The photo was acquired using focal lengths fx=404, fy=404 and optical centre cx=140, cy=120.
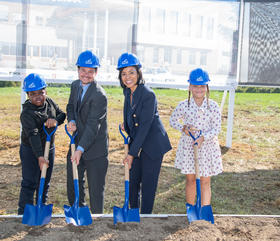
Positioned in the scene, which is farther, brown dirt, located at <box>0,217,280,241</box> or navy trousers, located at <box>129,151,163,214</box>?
navy trousers, located at <box>129,151,163,214</box>

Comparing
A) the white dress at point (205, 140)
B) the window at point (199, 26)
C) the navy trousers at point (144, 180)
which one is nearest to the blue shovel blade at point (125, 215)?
the navy trousers at point (144, 180)

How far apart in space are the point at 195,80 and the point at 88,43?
312 centimetres

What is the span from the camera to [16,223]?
2.88 m

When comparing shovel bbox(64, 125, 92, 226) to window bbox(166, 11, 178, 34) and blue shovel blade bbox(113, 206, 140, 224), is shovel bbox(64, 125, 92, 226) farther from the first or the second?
window bbox(166, 11, 178, 34)

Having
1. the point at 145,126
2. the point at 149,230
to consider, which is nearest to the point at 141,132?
the point at 145,126

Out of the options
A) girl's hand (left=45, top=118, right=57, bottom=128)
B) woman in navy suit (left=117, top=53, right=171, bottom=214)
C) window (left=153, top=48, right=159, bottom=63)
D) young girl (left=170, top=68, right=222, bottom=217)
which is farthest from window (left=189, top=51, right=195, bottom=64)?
girl's hand (left=45, top=118, right=57, bottom=128)

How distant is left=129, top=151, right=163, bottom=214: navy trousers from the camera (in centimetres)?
327

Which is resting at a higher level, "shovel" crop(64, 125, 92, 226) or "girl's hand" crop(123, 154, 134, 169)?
"girl's hand" crop(123, 154, 134, 169)

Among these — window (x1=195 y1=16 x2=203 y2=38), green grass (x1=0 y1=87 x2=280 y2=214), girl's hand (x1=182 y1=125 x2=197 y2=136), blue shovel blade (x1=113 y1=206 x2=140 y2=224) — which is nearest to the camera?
blue shovel blade (x1=113 y1=206 x2=140 y2=224)

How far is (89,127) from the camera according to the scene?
10.3 ft

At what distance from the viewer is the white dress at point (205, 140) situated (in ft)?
11.5

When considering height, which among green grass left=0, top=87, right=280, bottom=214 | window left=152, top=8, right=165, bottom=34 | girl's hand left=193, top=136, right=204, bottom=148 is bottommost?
green grass left=0, top=87, right=280, bottom=214

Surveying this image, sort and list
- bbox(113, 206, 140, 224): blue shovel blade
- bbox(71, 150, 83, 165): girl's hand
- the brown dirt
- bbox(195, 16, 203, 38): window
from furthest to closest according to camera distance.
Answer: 1. bbox(195, 16, 203, 38): window
2. bbox(71, 150, 83, 165): girl's hand
3. bbox(113, 206, 140, 224): blue shovel blade
4. the brown dirt

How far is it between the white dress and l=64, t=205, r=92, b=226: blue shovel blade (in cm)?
98
